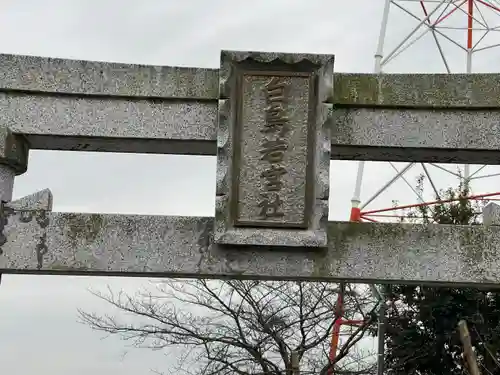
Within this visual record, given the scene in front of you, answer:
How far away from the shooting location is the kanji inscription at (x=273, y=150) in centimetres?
501

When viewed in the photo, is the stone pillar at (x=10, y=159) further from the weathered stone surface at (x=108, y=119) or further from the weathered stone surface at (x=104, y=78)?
the weathered stone surface at (x=104, y=78)

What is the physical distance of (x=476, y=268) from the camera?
5059 millimetres

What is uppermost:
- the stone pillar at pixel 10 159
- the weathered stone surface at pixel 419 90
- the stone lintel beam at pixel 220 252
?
the weathered stone surface at pixel 419 90

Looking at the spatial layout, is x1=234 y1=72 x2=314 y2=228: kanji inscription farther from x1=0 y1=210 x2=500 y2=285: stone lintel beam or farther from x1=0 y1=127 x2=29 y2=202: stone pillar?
x1=0 y1=127 x2=29 y2=202: stone pillar

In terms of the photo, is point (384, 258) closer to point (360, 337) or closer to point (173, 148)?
point (173, 148)

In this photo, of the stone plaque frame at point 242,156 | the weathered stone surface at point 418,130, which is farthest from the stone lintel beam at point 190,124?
the stone plaque frame at point 242,156

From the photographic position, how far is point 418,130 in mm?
5227

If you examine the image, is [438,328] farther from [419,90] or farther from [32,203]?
[32,203]

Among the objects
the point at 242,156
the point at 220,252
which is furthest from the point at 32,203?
the point at 242,156

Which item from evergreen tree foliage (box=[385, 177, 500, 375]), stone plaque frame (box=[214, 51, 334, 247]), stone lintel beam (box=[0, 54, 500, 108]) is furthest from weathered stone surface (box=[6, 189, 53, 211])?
evergreen tree foliage (box=[385, 177, 500, 375])

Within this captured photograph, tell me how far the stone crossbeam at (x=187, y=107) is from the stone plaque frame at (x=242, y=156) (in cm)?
18

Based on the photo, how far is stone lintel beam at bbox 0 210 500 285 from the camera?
16.4ft

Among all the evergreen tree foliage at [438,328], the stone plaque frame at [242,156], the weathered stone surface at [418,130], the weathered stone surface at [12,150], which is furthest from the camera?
the evergreen tree foliage at [438,328]

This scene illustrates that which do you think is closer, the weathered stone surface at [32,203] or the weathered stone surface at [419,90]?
the weathered stone surface at [32,203]
